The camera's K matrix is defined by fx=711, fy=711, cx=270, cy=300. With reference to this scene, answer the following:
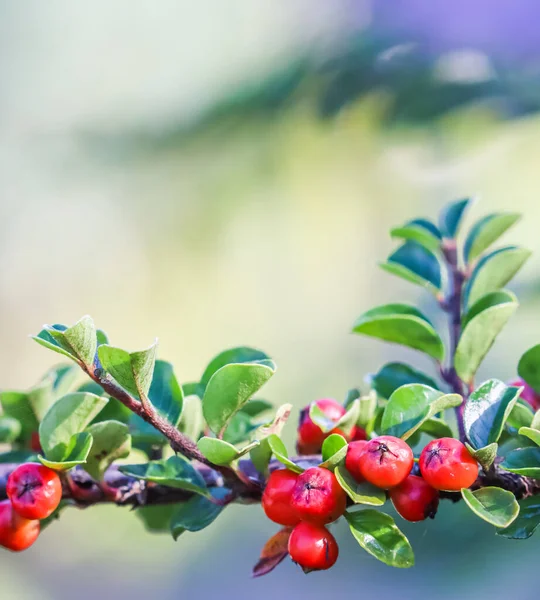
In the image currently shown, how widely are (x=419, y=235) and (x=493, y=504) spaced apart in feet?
0.89

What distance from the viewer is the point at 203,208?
2.23 metres

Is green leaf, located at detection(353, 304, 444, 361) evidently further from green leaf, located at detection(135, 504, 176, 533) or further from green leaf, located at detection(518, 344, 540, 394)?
green leaf, located at detection(135, 504, 176, 533)

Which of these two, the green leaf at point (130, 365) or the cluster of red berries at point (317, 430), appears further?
the cluster of red berries at point (317, 430)

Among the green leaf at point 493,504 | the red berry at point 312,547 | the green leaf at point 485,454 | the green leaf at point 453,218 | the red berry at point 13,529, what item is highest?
the green leaf at point 453,218

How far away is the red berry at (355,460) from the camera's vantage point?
0.37 m

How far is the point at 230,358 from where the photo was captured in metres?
0.49

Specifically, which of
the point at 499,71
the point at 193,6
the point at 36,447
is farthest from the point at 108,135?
the point at 36,447

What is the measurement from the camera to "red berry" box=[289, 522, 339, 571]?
37 centimetres

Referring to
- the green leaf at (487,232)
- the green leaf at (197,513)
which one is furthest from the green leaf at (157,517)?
the green leaf at (487,232)

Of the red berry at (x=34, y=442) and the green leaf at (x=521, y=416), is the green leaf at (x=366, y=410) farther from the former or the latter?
the red berry at (x=34, y=442)

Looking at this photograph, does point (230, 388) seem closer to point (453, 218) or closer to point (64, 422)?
point (64, 422)

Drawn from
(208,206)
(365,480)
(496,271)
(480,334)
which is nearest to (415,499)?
(365,480)

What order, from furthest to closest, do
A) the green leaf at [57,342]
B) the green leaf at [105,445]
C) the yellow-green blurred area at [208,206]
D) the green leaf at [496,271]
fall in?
the yellow-green blurred area at [208,206]
the green leaf at [496,271]
the green leaf at [105,445]
the green leaf at [57,342]

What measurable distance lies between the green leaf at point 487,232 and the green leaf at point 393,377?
4.6 inches
